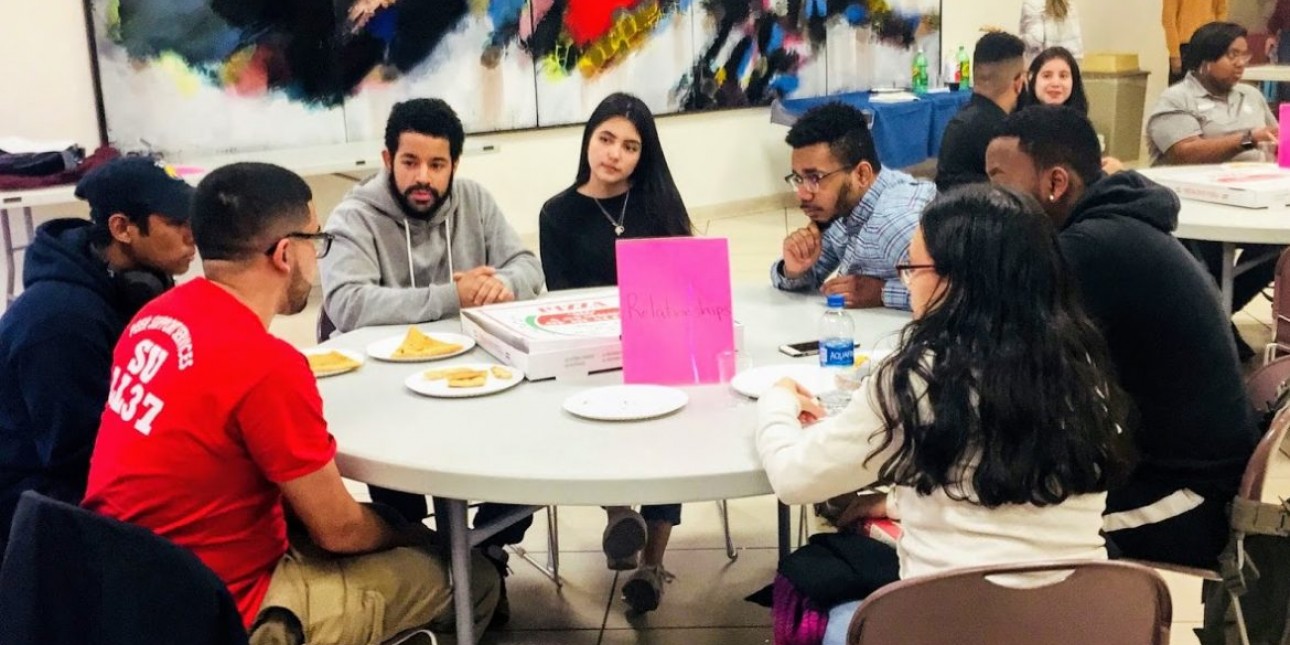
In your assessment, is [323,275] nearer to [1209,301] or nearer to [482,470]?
[482,470]

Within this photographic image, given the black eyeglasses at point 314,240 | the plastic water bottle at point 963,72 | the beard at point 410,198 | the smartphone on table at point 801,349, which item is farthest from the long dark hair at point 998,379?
the plastic water bottle at point 963,72

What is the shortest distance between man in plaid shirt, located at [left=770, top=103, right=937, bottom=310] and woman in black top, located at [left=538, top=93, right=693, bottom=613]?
1.81ft

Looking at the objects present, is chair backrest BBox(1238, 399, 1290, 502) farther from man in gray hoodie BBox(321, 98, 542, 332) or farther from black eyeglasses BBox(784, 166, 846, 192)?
man in gray hoodie BBox(321, 98, 542, 332)

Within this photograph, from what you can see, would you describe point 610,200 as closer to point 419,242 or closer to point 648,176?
point 648,176

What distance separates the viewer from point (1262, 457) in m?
1.79

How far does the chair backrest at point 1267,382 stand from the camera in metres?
2.10

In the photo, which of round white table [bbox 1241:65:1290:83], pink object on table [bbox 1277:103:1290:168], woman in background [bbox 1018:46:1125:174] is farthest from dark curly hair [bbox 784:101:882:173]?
round white table [bbox 1241:65:1290:83]

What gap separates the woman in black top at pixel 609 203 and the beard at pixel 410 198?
1.39 feet

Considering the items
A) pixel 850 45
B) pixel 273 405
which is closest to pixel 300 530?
pixel 273 405

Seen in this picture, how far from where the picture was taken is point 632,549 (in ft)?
8.98

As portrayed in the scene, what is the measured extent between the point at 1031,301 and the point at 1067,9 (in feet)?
26.2

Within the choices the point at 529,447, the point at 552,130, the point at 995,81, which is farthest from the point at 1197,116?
the point at 529,447

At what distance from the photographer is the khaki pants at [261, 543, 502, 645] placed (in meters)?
1.77

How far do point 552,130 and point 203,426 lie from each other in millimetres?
5640
